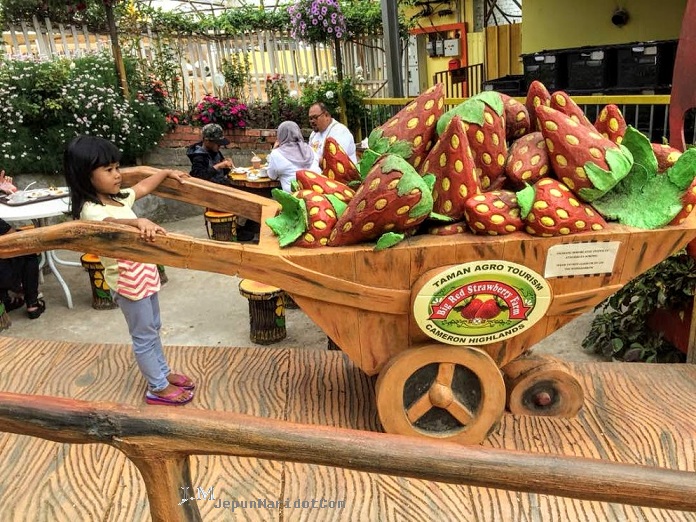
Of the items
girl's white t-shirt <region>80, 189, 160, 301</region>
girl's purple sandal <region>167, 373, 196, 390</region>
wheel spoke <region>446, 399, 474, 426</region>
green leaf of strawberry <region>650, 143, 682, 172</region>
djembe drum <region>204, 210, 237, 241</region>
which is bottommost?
djembe drum <region>204, 210, 237, 241</region>

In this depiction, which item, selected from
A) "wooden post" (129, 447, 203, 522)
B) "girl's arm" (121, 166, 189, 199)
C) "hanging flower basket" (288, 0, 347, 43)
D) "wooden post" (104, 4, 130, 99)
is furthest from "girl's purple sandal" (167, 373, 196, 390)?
"hanging flower basket" (288, 0, 347, 43)

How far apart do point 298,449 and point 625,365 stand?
81.6 inches

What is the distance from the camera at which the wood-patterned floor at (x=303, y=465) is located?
179cm

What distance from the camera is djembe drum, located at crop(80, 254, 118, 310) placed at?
4.21 meters

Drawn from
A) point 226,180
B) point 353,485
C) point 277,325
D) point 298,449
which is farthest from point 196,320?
point 298,449

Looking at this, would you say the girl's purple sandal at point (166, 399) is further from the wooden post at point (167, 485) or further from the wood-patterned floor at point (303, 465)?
the wooden post at point (167, 485)

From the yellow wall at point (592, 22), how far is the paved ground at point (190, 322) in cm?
630

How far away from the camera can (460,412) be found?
6.46 feet

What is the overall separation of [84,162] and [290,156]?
9.75 ft

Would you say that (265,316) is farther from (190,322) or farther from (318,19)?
(318,19)

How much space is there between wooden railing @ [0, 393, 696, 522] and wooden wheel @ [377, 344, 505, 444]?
3.36 feet

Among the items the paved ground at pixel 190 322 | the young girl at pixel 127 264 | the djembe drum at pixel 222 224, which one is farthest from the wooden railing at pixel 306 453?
the djembe drum at pixel 222 224

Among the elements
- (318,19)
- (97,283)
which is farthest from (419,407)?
(318,19)

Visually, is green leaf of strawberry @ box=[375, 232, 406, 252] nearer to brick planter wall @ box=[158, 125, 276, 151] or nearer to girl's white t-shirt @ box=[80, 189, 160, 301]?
girl's white t-shirt @ box=[80, 189, 160, 301]
